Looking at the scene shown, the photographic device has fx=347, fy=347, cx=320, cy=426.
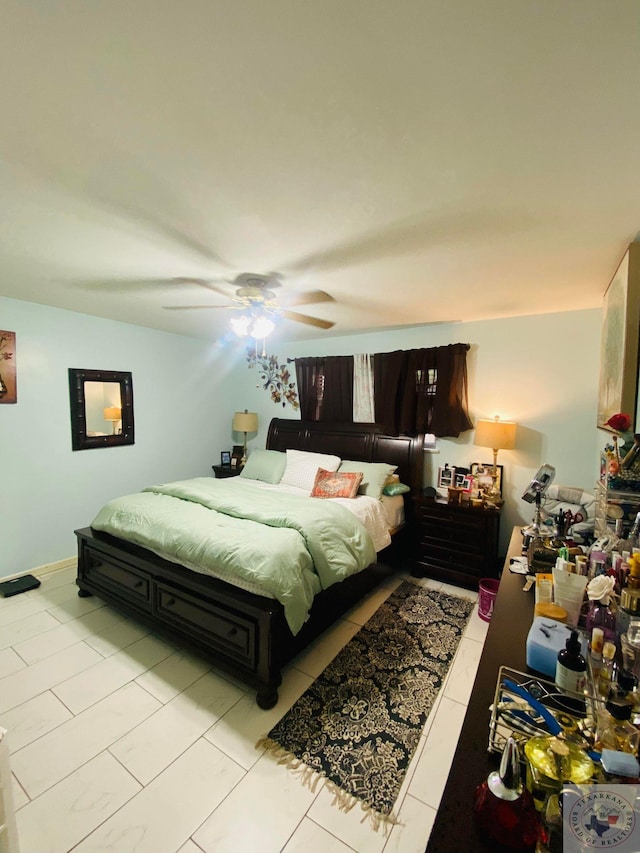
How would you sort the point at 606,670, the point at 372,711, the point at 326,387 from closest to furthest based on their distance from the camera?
the point at 606,670
the point at 372,711
the point at 326,387

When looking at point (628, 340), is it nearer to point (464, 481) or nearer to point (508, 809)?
point (508, 809)

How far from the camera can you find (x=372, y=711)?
1.79m

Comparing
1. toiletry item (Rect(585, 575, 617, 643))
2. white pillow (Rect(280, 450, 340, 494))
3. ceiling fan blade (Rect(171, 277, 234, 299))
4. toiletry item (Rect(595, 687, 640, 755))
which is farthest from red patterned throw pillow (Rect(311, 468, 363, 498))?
toiletry item (Rect(595, 687, 640, 755))

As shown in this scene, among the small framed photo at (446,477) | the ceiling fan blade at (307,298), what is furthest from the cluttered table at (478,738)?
the ceiling fan blade at (307,298)

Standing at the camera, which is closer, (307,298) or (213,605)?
(213,605)

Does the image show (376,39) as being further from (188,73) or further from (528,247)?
(528,247)

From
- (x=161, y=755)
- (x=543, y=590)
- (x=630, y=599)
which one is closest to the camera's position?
(x=630, y=599)

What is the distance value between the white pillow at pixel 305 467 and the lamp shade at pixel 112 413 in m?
1.85

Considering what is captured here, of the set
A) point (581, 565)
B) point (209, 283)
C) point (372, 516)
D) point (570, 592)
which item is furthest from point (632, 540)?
point (209, 283)

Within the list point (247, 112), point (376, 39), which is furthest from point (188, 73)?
point (376, 39)

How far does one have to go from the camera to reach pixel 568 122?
95cm

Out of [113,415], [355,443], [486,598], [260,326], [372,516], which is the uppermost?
[260,326]

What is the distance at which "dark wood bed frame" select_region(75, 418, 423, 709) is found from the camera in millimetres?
1804

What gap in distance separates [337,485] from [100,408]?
2.51 metres
